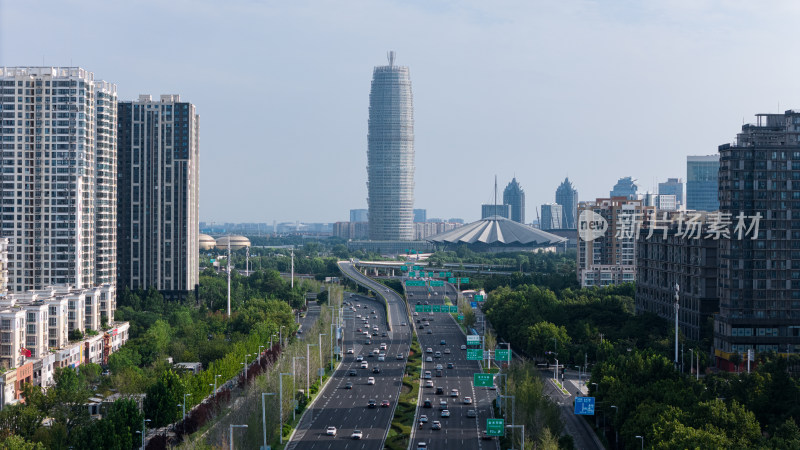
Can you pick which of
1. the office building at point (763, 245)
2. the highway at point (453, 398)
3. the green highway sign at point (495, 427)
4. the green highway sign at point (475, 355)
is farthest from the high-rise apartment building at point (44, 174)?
the office building at point (763, 245)

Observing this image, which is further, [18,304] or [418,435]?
[18,304]

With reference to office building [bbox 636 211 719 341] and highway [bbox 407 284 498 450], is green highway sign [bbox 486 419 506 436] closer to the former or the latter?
highway [bbox 407 284 498 450]

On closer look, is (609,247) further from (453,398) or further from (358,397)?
(358,397)

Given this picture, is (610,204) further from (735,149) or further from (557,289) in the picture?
(735,149)

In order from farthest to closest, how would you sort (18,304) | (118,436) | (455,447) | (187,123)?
(187,123) < (18,304) < (455,447) < (118,436)

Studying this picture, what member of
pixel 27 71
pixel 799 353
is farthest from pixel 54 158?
pixel 799 353
